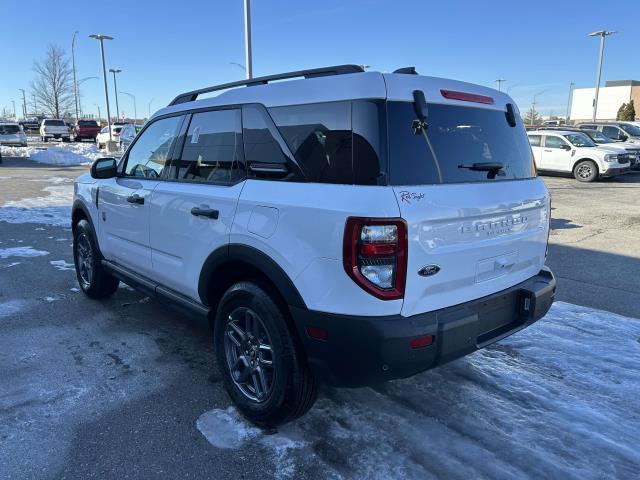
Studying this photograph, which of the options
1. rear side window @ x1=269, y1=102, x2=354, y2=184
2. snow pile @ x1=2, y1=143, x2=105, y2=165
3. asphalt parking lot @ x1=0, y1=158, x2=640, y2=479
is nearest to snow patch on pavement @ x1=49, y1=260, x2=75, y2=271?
asphalt parking lot @ x1=0, y1=158, x2=640, y2=479

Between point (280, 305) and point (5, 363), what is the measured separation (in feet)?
8.19

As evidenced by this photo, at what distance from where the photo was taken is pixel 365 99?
245 centimetres

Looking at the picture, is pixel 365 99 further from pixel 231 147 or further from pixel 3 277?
pixel 3 277

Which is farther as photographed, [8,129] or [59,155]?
[8,129]

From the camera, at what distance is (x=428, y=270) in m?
2.42

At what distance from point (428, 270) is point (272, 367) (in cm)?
107

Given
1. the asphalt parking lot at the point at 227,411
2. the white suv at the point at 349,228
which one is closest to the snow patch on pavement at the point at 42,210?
the asphalt parking lot at the point at 227,411

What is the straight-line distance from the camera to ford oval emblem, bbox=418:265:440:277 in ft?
7.86

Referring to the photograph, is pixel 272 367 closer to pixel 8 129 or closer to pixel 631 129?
pixel 631 129

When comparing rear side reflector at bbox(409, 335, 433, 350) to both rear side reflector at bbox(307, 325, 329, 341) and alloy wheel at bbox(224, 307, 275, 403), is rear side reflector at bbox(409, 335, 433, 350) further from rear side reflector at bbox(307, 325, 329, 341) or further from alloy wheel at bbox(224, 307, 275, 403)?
alloy wheel at bbox(224, 307, 275, 403)

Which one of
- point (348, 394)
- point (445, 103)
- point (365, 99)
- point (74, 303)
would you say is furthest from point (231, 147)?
point (74, 303)

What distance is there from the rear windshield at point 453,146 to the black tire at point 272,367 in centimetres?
101

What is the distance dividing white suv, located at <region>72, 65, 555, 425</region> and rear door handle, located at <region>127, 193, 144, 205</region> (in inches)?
14.4

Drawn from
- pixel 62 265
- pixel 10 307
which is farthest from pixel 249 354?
pixel 62 265
